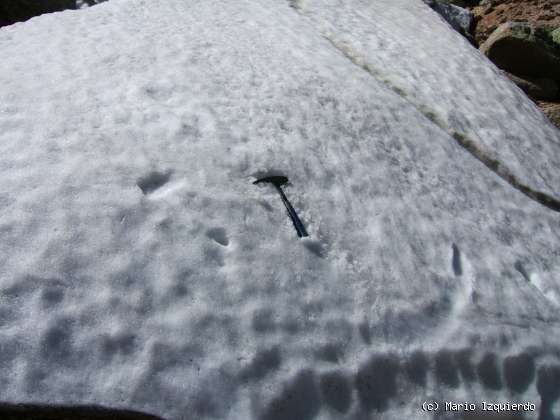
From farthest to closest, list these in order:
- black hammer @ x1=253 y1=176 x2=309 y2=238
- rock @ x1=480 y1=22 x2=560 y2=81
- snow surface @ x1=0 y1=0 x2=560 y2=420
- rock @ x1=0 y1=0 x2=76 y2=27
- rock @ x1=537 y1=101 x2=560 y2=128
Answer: rock @ x1=480 y1=22 x2=560 y2=81 → rock @ x1=537 y1=101 x2=560 y2=128 → rock @ x1=0 y1=0 x2=76 y2=27 → black hammer @ x1=253 y1=176 x2=309 y2=238 → snow surface @ x1=0 y1=0 x2=560 y2=420

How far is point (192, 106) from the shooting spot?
2895 mm

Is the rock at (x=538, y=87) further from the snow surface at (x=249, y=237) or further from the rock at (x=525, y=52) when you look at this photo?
the snow surface at (x=249, y=237)

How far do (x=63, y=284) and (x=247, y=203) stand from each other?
0.88 metres

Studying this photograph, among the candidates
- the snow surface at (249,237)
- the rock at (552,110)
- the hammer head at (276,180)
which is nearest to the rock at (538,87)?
the rock at (552,110)

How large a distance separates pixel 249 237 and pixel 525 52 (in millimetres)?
4835

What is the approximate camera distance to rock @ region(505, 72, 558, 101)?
5574 mm

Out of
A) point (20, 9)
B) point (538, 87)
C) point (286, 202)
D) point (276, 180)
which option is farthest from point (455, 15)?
point (286, 202)

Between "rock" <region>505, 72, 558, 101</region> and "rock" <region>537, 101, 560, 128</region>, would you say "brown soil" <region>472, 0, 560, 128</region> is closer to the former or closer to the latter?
"rock" <region>505, 72, 558, 101</region>

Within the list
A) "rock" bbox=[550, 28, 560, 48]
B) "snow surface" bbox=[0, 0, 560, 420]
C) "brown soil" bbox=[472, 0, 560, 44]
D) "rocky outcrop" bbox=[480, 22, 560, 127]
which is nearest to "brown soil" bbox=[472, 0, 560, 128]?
"brown soil" bbox=[472, 0, 560, 44]

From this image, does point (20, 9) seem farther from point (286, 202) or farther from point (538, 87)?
point (538, 87)

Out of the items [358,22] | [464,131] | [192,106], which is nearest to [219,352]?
[192,106]

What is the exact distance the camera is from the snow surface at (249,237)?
1762 millimetres

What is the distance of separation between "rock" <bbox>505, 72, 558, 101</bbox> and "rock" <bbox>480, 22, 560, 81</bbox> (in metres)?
0.12

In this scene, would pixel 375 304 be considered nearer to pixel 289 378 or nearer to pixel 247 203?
pixel 289 378
